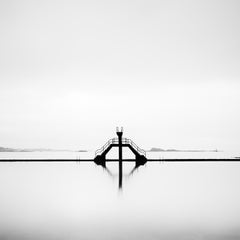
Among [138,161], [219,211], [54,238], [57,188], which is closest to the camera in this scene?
[54,238]

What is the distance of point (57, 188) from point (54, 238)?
18.5 metres

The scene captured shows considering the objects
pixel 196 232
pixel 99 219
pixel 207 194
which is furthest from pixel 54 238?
pixel 207 194

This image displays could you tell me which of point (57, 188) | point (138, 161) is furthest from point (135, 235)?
point (138, 161)

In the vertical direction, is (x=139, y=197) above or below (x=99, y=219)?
above

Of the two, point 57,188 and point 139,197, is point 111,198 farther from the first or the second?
point 57,188

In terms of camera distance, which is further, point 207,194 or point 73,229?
point 207,194

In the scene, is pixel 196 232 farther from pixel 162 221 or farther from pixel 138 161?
pixel 138 161

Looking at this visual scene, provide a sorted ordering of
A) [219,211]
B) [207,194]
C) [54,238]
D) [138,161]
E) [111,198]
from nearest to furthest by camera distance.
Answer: [54,238] → [219,211] → [111,198] → [207,194] → [138,161]

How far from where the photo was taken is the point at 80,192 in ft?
96.2

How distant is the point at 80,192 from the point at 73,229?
1345 centimetres

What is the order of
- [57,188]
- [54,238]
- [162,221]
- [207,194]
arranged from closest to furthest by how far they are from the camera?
[54,238] < [162,221] < [207,194] < [57,188]

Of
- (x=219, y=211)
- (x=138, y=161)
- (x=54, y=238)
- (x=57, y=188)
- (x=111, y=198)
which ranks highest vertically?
(x=138, y=161)

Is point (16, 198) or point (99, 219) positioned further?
point (16, 198)

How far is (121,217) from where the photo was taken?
749 inches
